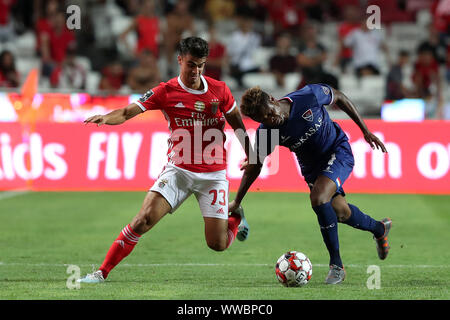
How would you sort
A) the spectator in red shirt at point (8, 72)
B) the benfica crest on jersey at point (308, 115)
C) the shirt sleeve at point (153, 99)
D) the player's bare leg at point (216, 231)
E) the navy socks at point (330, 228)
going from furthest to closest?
the spectator in red shirt at point (8, 72)
the player's bare leg at point (216, 231)
the benfica crest on jersey at point (308, 115)
the navy socks at point (330, 228)
the shirt sleeve at point (153, 99)

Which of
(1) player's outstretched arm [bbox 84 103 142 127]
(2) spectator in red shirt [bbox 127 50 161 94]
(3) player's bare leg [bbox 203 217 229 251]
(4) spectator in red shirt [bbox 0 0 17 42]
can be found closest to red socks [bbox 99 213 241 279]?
(3) player's bare leg [bbox 203 217 229 251]

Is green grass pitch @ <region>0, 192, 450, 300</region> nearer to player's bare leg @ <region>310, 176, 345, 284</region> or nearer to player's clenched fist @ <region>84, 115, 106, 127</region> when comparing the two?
player's bare leg @ <region>310, 176, 345, 284</region>

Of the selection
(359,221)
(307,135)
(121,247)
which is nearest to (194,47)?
(307,135)

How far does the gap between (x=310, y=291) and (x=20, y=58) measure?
15.0 meters

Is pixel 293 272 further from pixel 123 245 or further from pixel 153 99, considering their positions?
pixel 153 99

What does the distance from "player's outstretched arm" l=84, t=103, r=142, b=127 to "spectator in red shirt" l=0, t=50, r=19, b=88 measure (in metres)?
11.2

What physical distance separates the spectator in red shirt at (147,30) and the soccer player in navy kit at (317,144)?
11.4 metres

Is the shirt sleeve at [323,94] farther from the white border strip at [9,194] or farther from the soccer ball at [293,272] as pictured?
the white border strip at [9,194]

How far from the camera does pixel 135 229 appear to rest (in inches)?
286

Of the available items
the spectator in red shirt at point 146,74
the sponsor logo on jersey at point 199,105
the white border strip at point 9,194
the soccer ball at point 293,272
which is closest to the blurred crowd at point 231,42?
the spectator in red shirt at point 146,74

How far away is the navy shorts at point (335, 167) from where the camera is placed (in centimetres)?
768

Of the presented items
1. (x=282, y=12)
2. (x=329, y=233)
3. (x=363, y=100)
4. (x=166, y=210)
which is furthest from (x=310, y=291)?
(x=282, y=12)

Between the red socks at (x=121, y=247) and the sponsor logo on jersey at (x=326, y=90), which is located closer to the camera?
the red socks at (x=121, y=247)

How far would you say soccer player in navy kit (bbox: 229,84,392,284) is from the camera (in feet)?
23.9
